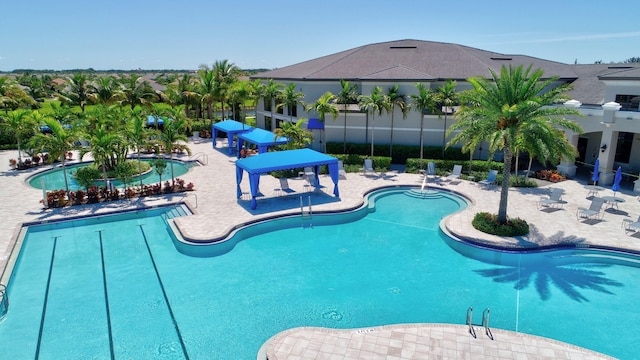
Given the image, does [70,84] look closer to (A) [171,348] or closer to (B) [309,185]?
(B) [309,185]

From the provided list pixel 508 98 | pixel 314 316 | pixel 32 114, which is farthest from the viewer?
pixel 32 114

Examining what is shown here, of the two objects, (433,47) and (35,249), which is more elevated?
(433,47)

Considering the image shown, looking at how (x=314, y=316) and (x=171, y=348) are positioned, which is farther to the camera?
(x=314, y=316)

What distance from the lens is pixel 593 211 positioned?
65.0 ft

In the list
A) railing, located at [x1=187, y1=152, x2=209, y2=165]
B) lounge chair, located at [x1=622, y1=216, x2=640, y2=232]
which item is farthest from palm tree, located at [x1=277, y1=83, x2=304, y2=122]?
lounge chair, located at [x1=622, y1=216, x2=640, y2=232]

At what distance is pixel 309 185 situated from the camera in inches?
1019

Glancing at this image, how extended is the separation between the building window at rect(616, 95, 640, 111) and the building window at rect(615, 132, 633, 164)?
3633 millimetres

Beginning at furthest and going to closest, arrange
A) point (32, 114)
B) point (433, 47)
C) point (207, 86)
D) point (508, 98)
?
1. point (207, 86)
2. point (433, 47)
3. point (32, 114)
4. point (508, 98)

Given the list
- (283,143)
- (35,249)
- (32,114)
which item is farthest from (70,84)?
(35,249)

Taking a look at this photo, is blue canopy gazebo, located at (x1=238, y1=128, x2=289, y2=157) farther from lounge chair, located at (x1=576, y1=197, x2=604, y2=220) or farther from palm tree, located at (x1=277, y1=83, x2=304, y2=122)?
lounge chair, located at (x1=576, y1=197, x2=604, y2=220)

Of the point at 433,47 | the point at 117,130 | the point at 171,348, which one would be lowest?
the point at 171,348

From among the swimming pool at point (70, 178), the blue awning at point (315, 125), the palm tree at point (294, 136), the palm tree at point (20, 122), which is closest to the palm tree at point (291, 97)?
the blue awning at point (315, 125)

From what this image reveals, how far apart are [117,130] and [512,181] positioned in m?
25.2

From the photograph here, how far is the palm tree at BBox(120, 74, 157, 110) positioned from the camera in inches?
1709
